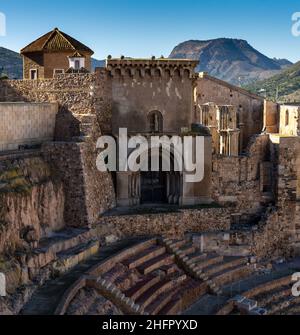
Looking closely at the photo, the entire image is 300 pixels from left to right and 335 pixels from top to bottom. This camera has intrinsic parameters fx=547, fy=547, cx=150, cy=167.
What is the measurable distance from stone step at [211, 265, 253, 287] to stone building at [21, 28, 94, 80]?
13366mm

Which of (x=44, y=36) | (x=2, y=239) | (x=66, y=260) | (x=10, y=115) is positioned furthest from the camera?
(x=44, y=36)

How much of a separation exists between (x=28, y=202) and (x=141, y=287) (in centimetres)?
510

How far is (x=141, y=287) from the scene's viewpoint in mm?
19906

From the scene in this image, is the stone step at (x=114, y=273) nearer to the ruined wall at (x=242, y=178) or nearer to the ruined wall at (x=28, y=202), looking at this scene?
the ruined wall at (x=28, y=202)

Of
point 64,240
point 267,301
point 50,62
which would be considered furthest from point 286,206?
point 50,62

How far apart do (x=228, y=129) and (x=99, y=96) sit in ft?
32.4

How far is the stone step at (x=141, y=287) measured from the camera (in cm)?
1928

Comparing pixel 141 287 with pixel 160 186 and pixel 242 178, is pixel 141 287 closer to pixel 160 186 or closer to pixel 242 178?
pixel 160 186

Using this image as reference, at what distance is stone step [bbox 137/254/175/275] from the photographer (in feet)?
69.2

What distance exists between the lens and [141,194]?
2800cm

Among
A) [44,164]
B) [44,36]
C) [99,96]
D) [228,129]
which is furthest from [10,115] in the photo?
[228,129]

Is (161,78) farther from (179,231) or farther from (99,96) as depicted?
(179,231)

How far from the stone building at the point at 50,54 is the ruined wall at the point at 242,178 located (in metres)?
9.17

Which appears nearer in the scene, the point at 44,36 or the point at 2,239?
the point at 2,239
